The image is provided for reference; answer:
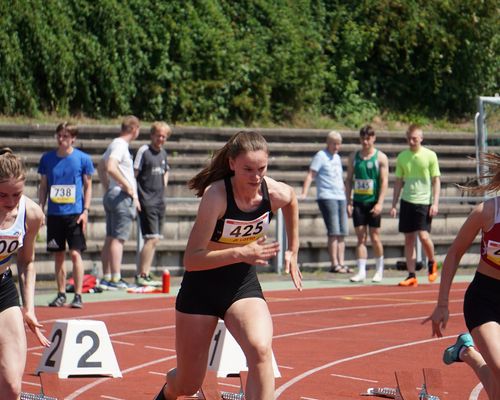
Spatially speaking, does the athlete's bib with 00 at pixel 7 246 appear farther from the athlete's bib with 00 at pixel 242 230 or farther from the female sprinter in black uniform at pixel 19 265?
the athlete's bib with 00 at pixel 242 230

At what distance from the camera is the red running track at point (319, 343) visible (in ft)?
31.4

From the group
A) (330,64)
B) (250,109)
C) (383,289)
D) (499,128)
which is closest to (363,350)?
(383,289)

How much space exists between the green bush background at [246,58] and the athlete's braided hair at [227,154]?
15.0m

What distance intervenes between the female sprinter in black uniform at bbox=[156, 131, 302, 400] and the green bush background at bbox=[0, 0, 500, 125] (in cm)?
1529

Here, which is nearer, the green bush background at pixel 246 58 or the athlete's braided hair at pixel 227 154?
the athlete's braided hair at pixel 227 154

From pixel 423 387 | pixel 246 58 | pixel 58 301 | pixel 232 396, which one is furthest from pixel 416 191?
pixel 246 58

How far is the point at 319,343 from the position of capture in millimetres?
11953

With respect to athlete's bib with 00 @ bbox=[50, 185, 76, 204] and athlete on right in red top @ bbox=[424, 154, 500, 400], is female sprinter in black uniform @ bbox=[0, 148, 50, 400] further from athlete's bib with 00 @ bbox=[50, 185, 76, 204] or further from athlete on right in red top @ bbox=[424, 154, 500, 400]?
athlete's bib with 00 @ bbox=[50, 185, 76, 204]

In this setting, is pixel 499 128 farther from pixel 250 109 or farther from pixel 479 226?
pixel 479 226

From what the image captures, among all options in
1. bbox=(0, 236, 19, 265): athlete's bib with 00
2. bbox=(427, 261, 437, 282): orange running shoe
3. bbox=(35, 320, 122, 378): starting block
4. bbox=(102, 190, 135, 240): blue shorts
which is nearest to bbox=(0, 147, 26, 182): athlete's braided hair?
bbox=(0, 236, 19, 265): athlete's bib with 00

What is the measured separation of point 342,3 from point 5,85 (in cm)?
957

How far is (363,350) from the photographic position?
453 inches

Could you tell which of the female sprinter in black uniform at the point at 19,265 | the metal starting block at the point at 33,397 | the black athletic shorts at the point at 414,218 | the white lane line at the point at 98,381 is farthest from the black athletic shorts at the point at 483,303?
the black athletic shorts at the point at 414,218

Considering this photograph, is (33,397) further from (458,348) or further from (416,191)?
(416,191)
